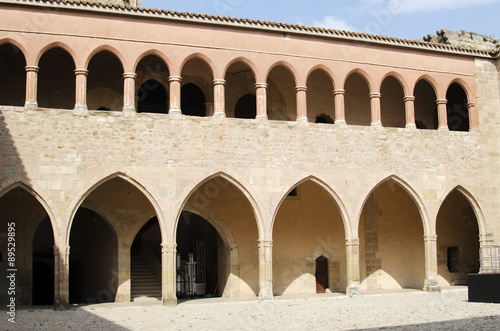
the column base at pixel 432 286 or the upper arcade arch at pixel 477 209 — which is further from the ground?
the upper arcade arch at pixel 477 209

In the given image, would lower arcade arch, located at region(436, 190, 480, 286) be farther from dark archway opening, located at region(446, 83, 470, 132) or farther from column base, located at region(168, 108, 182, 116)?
column base, located at region(168, 108, 182, 116)

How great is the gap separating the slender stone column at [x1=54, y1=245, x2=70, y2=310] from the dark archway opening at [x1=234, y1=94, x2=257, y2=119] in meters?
6.76

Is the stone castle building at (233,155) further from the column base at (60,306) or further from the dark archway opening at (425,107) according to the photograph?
the column base at (60,306)

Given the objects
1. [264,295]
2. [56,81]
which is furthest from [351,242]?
[56,81]

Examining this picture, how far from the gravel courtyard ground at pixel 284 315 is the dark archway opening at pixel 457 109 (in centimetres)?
666

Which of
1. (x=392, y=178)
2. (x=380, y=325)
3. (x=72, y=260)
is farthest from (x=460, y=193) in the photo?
(x=72, y=260)

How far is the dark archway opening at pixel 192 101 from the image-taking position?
69.4ft

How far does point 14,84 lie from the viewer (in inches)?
754

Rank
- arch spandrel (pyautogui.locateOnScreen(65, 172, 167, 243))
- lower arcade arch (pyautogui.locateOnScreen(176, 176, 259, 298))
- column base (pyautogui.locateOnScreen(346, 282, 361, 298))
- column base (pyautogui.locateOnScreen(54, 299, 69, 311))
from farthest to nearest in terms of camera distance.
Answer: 1. lower arcade arch (pyautogui.locateOnScreen(176, 176, 259, 298))
2. column base (pyautogui.locateOnScreen(346, 282, 361, 298))
3. arch spandrel (pyautogui.locateOnScreen(65, 172, 167, 243))
4. column base (pyautogui.locateOnScreen(54, 299, 69, 311))

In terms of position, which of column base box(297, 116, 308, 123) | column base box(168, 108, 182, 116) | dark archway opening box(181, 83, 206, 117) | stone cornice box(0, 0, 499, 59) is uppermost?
stone cornice box(0, 0, 499, 59)

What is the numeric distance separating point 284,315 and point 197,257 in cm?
769

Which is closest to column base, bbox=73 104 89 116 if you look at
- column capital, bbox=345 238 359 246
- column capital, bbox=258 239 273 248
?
column capital, bbox=258 239 273 248

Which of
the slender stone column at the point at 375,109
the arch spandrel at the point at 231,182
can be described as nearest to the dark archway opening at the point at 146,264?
the arch spandrel at the point at 231,182

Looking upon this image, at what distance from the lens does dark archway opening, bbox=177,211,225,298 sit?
2119cm
